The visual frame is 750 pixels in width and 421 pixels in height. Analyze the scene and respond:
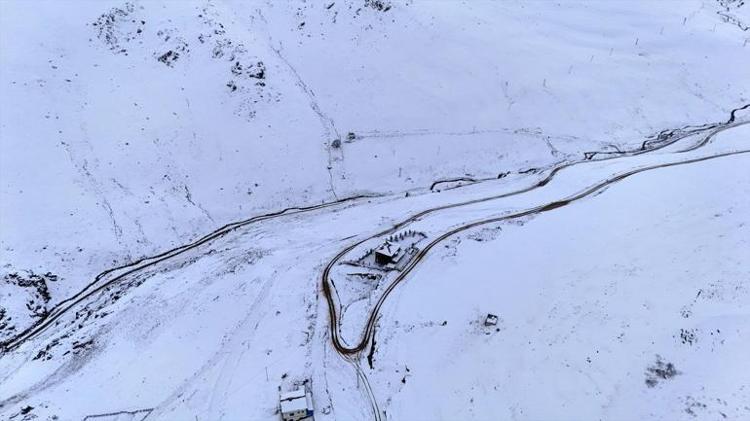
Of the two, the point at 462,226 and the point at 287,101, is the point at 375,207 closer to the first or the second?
the point at 462,226

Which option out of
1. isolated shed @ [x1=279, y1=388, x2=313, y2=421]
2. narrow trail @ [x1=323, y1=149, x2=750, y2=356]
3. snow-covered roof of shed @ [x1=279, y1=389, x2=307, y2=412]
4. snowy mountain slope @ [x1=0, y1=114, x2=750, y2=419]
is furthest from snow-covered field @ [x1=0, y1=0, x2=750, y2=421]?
isolated shed @ [x1=279, y1=388, x2=313, y2=421]

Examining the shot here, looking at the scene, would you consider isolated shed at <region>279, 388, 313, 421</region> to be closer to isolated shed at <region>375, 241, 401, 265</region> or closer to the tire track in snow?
the tire track in snow

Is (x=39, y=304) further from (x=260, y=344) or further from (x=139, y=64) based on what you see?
(x=139, y=64)

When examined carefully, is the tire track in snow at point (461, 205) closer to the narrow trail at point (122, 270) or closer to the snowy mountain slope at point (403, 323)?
the snowy mountain slope at point (403, 323)

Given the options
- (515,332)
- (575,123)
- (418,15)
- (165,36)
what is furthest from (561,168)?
(165,36)

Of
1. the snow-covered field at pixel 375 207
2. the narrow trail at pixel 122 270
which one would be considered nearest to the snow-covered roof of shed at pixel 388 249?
the snow-covered field at pixel 375 207

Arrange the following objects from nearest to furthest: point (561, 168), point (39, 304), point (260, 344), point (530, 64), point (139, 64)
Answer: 1. point (260, 344)
2. point (39, 304)
3. point (561, 168)
4. point (139, 64)
5. point (530, 64)
